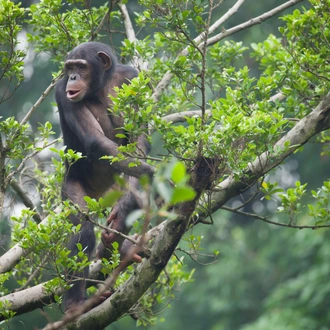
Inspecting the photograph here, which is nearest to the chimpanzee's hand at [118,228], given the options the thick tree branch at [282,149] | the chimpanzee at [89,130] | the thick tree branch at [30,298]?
the chimpanzee at [89,130]

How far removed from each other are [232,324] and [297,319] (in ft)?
14.1

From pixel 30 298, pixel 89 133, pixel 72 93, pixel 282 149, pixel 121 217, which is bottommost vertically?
pixel 30 298

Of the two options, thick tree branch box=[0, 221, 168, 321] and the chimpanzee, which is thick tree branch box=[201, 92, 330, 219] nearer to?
thick tree branch box=[0, 221, 168, 321]

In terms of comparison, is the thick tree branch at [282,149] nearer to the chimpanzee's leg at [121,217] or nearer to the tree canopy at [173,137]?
the tree canopy at [173,137]

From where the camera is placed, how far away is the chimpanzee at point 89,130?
477 centimetres

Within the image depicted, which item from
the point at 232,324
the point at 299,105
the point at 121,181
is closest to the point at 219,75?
the point at 299,105

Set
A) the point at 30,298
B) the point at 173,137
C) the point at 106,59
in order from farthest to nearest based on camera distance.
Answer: the point at 106,59 → the point at 30,298 → the point at 173,137

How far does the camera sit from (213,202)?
4418 mm

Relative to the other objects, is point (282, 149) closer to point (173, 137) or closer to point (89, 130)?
point (173, 137)

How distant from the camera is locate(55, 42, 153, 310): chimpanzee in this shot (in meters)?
4.77

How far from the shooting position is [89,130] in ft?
16.3

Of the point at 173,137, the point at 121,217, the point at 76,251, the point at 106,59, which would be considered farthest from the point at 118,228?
the point at 106,59

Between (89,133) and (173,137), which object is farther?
(89,133)

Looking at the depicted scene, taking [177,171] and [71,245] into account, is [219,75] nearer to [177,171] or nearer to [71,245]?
[71,245]
